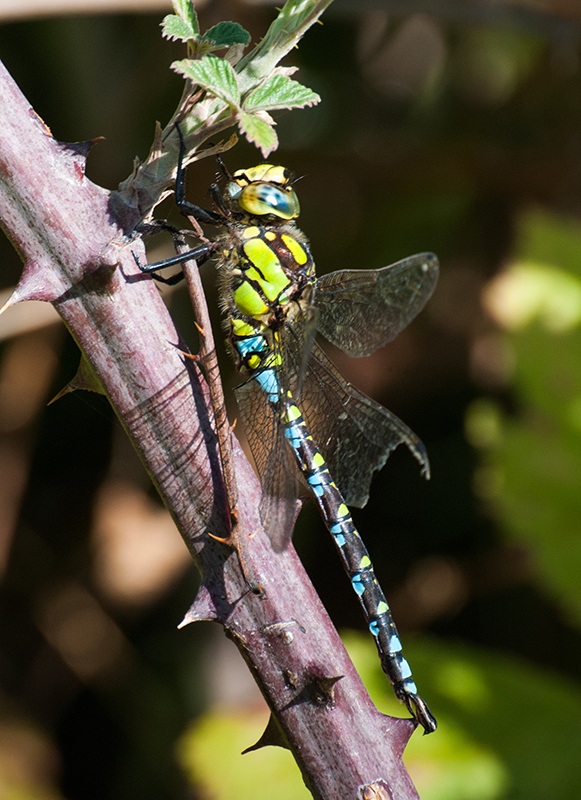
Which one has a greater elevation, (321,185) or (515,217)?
(321,185)

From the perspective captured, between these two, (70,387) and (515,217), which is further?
(515,217)

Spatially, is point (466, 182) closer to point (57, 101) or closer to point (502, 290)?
point (502, 290)

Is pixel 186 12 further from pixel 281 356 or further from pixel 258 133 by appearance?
pixel 281 356

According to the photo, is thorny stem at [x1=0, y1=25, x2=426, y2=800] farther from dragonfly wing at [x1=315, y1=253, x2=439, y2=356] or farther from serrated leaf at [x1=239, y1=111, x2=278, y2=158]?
dragonfly wing at [x1=315, y1=253, x2=439, y2=356]

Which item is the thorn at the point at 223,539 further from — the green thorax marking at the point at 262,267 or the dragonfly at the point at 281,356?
the green thorax marking at the point at 262,267

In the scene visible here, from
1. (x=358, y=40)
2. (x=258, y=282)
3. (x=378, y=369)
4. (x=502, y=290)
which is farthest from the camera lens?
(x=358, y=40)

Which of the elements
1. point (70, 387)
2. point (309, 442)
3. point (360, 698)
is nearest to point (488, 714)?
point (309, 442)

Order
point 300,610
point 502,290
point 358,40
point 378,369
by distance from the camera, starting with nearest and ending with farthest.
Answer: point 300,610 → point 502,290 → point 378,369 → point 358,40

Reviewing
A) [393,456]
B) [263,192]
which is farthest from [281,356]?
[393,456]
